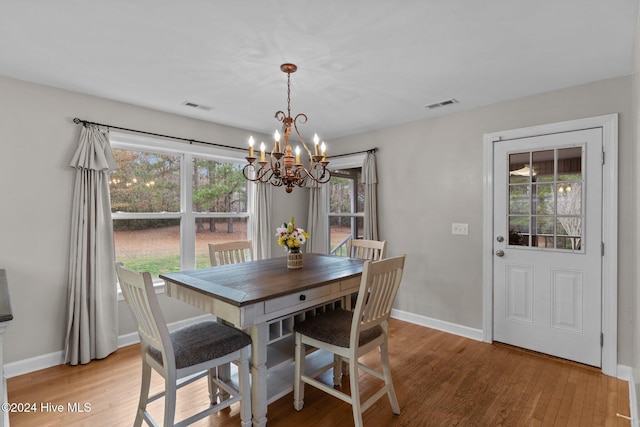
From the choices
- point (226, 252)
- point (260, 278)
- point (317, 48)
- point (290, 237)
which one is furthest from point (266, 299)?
point (317, 48)

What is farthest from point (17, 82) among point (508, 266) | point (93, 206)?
point (508, 266)

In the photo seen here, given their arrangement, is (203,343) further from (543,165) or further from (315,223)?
(543,165)

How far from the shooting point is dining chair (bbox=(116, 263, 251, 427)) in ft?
5.27

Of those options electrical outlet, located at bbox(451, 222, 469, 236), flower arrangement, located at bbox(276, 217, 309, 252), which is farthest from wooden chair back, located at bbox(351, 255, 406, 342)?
electrical outlet, located at bbox(451, 222, 469, 236)

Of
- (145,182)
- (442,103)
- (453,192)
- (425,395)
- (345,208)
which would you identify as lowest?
(425,395)

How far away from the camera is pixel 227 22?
6.02 feet

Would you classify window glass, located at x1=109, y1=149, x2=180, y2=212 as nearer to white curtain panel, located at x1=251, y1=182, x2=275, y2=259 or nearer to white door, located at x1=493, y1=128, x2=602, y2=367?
white curtain panel, located at x1=251, y1=182, x2=275, y2=259

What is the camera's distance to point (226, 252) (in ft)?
10.1

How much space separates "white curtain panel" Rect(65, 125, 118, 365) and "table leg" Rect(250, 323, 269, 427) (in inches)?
71.7

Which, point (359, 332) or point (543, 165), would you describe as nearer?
point (359, 332)

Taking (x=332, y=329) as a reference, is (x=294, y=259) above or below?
above

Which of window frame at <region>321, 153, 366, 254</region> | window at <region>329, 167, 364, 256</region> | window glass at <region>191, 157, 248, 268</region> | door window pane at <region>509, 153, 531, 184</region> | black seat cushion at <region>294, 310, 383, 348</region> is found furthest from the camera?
window at <region>329, 167, 364, 256</region>

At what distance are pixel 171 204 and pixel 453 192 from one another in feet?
10.3

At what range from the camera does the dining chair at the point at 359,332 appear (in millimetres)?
1852
